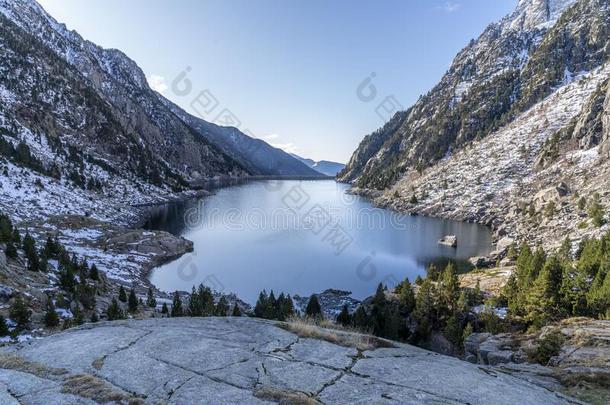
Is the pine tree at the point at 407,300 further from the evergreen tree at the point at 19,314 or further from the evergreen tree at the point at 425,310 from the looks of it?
the evergreen tree at the point at 19,314

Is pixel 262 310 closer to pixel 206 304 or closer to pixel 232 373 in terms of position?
pixel 206 304

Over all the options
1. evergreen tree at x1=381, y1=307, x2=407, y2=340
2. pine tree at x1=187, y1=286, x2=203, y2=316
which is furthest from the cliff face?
pine tree at x1=187, y1=286, x2=203, y2=316

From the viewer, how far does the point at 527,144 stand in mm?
122500

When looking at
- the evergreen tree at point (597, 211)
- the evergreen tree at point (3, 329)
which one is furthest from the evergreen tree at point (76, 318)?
the evergreen tree at point (597, 211)

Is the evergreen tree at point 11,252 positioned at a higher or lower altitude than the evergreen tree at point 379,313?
higher

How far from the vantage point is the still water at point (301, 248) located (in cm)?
5234

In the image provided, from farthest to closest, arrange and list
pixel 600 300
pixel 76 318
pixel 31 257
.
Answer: pixel 31 257, pixel 600 300, pixel 76 318

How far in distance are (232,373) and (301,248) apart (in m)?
61.1

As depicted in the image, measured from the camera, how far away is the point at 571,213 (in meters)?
71.2

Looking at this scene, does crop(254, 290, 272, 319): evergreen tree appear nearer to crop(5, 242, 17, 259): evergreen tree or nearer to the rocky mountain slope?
crop(5, 242, 17, 259): evergreen tree

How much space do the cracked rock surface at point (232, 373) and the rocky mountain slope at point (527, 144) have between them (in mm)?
62085

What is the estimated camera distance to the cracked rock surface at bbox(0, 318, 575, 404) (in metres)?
7.32

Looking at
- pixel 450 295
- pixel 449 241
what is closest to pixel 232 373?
pixel 450 295

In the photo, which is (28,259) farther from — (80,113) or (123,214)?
(80,113)
